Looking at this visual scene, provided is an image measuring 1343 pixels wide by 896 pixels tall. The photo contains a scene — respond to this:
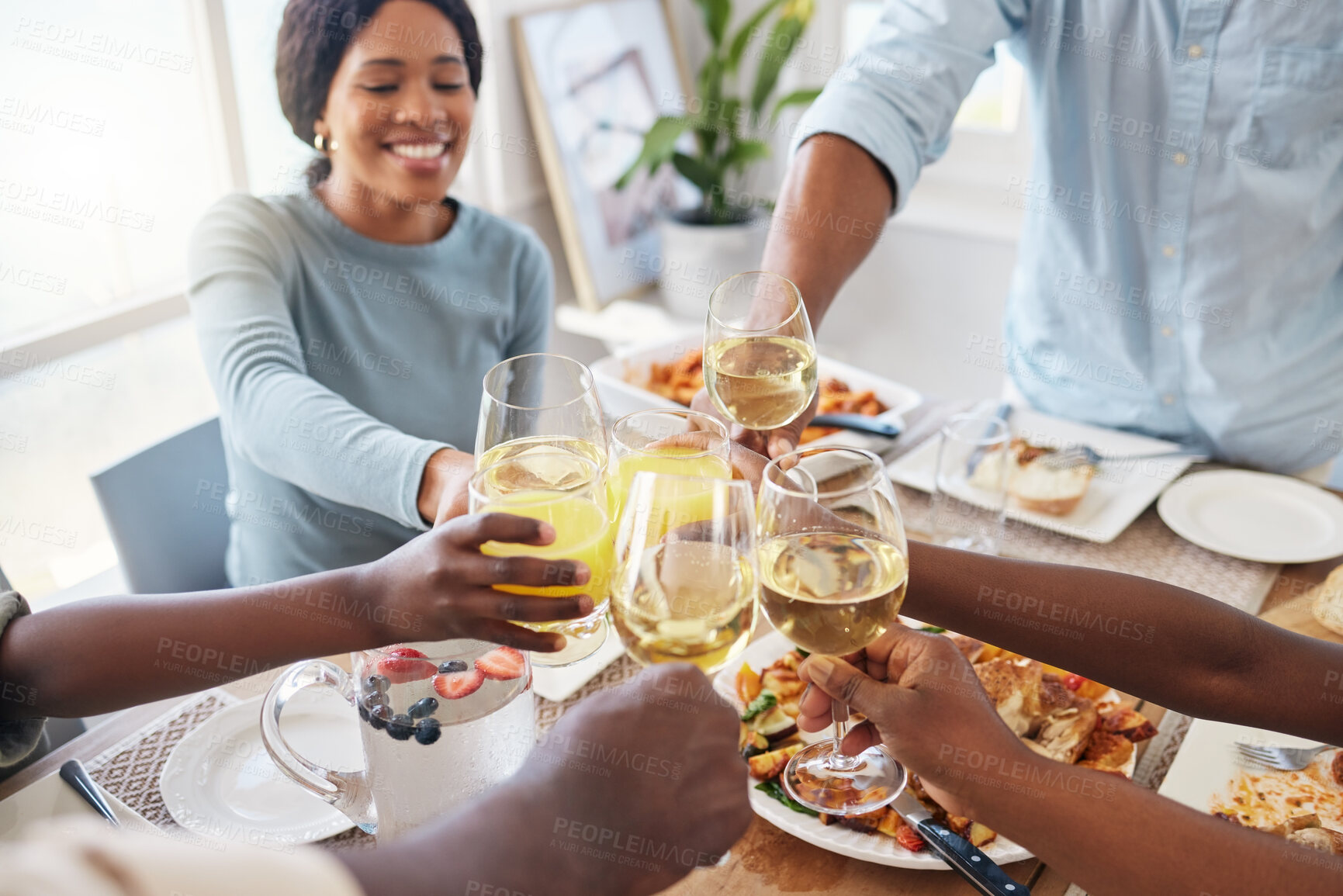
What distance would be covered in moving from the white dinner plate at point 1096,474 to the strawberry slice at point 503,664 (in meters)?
0.93

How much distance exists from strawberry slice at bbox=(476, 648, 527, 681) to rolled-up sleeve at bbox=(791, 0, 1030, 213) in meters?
1.06

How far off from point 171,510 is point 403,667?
1.07 meters

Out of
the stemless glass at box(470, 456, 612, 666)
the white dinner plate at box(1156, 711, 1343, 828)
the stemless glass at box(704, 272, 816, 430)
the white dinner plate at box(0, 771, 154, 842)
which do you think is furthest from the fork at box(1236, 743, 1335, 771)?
the white dinner plate at box(0, 771, 154, 842)

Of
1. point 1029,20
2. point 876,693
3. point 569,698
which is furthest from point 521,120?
point 876,693

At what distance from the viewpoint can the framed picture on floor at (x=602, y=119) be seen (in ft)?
10.6

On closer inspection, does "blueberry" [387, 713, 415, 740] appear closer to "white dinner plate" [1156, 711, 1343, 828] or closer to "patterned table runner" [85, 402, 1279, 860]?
"patterned table runner" [85, 402, 1279, 860]

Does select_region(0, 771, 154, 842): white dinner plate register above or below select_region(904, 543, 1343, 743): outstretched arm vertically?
below

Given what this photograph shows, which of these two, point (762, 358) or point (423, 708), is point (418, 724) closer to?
point (423, 708)

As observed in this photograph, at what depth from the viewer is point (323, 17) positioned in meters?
1.75

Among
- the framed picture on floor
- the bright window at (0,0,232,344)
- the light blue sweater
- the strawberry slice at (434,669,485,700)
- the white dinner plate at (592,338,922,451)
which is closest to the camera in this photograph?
the strawberry slice at (434,669,485,700)

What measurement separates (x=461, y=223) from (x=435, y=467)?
0.92 m

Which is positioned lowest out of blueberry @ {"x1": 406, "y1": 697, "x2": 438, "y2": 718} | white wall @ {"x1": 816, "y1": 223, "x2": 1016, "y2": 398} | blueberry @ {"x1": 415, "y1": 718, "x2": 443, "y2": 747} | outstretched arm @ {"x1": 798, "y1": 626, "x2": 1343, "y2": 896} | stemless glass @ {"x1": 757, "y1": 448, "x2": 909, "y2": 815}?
white wall @ {"x1": 816, "y1": 223, "x2": 1016, "y2": 398}

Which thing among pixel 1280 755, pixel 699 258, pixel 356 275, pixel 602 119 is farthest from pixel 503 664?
pixel 602 119

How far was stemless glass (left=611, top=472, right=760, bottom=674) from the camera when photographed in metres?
0.77
